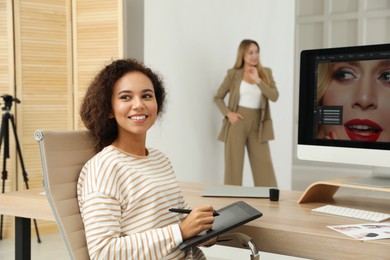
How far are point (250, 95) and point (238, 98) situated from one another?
0.12 m

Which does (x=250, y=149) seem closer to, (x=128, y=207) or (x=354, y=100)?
(x=354, y=100)

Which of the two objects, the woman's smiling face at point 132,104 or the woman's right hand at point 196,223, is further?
the woman's smiling face at point 132,104

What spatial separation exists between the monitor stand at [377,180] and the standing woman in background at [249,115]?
311cm

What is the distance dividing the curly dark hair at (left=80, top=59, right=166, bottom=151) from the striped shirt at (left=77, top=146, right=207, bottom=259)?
93 mm

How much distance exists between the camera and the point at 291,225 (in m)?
1.66

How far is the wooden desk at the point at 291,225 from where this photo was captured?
1490 millimetres

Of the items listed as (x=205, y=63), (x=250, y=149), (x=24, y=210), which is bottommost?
(x=250, y=149)

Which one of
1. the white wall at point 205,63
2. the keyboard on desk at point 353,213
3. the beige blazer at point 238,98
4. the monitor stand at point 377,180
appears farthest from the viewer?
the beige blazer at point 238,98

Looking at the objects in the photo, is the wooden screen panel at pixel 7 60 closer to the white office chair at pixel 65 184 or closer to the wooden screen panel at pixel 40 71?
the wooden screen panel at pixel 40 71

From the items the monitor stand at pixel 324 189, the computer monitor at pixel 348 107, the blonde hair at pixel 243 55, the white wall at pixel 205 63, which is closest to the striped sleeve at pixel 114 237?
the monitor stand at pixel 324 189

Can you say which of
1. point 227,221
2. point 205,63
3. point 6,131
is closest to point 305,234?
point 227,221

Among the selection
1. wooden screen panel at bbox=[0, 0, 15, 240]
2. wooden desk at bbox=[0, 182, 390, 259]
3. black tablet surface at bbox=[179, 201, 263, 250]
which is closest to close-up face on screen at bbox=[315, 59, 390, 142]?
wooden desk at bbox=[0, 182, 390, 259]

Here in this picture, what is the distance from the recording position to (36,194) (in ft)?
7.04

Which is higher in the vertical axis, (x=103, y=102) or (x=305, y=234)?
(x=103, y=102)
